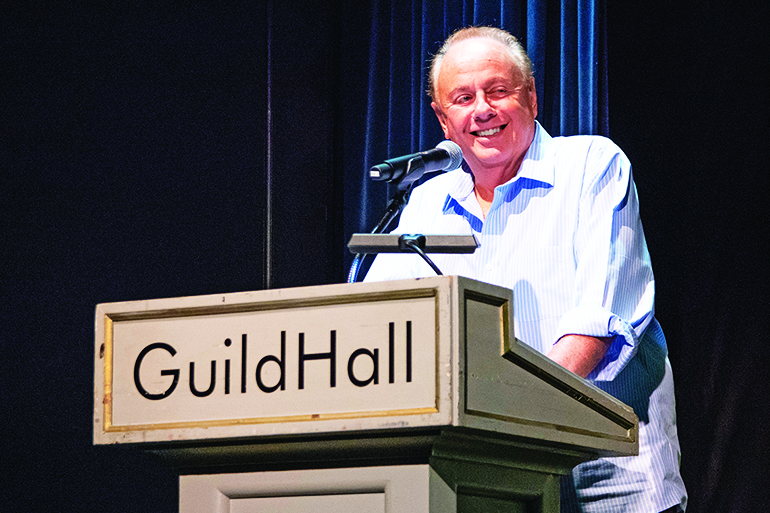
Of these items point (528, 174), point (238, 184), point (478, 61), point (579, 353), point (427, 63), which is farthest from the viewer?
point (238, 184)

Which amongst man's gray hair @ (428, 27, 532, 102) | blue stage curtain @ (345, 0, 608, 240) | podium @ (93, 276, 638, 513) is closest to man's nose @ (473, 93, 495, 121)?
man's gray hair @ (428, 27, 532, 102)

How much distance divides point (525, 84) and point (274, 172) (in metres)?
1.41

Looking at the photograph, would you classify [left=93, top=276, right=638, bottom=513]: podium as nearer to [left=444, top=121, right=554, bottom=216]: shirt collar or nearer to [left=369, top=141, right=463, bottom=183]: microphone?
[left=369, top=141, right=463, bottom=183]: microphone

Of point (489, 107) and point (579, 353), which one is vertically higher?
point (489, 107)

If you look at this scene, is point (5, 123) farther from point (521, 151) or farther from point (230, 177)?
point (521, 151)

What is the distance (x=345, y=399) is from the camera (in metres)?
1.05

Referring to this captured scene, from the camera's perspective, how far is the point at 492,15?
2895mm

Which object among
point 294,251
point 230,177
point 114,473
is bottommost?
point 114,473

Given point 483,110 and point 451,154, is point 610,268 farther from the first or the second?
point 483,110

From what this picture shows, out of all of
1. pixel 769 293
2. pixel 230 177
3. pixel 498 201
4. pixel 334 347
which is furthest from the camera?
pixel 230 177

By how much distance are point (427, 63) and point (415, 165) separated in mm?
1546

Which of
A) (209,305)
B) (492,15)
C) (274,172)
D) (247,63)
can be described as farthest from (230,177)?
(209,305)

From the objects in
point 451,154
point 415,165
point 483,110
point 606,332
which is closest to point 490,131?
point 483,110

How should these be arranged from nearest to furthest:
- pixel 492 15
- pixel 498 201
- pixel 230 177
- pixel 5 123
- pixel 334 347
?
1. pixel 334 347
2. pixel 498 201
3. pixel 5 123
4. pixel 492 15
5. pixel 230 177
